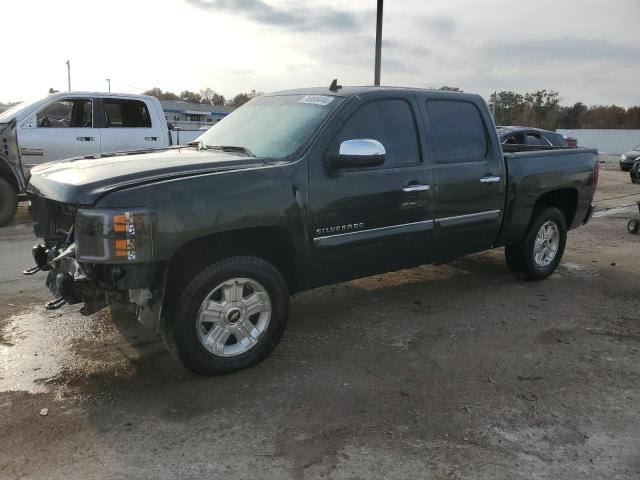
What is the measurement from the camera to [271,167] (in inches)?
149

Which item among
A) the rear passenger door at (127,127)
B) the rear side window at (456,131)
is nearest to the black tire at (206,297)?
the rear side window at (456,131)

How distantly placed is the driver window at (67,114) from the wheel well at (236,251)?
6941 mm

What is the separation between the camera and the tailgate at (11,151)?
28.4ft

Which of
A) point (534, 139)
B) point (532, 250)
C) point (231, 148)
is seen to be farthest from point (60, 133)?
point (534, 139)

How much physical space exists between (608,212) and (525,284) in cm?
717

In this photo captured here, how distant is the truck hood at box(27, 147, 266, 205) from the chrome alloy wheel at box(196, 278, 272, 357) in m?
0.78

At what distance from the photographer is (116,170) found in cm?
361

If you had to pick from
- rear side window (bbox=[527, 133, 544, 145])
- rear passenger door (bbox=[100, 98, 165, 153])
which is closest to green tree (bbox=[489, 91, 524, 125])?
rear side window (bbox=[527, 133, 544, 145])

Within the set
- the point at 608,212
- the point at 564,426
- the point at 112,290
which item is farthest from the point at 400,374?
the point at 608,212

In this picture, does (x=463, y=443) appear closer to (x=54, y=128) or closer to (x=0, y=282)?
(x=0, y=282)

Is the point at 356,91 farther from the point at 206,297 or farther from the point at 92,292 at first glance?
the point at 92,292

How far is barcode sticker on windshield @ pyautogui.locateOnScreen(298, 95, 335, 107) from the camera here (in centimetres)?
434

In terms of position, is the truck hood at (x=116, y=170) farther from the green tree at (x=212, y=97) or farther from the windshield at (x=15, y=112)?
the green tree at (x=212, y=97)

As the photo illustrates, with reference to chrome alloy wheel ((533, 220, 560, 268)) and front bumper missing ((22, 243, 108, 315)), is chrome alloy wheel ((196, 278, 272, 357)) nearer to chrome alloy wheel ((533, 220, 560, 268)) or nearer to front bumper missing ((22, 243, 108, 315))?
front bumper missing ((22, 243, 108, 315))
